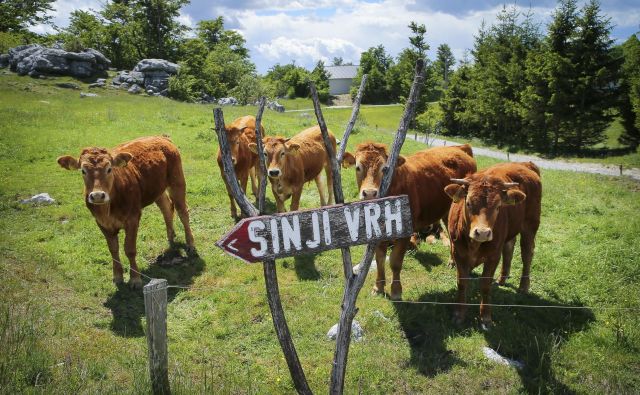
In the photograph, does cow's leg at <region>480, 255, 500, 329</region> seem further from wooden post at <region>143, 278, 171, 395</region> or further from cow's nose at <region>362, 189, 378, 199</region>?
wooden post at <region>143, 278, 171, 395</region>

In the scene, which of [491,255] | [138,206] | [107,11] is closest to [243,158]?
[138,206]

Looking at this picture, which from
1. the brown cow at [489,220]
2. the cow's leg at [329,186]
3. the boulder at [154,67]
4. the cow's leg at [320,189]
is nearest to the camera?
the brown cow at [489,220]

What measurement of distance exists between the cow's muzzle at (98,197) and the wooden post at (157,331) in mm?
3266

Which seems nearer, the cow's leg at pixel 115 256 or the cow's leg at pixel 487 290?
the cow's leg at pixel 487 290

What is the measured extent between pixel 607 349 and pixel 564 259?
3176 millimetres

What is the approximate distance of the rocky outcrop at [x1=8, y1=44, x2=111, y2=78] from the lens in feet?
117

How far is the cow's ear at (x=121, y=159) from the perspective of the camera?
7.36 metres

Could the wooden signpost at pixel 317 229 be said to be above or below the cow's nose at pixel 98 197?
above

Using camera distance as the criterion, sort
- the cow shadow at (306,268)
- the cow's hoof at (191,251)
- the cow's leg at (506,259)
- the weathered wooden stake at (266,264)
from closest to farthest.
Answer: the weathered wooden stake at (266,264) → the cow's leg at (506,259) → the cow shadow at (306,268) → the cow's hoof at (191,251)

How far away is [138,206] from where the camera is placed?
316 inches

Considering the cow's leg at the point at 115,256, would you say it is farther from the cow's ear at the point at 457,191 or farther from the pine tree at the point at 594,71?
the pine tree at the point at 594,71

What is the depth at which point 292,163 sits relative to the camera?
1013 cm

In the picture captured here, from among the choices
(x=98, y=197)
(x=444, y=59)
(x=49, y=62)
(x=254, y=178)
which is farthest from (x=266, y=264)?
(x=444, y=59)

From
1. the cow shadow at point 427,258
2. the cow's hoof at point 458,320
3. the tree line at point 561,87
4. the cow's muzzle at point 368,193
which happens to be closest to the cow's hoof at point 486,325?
the cow's hoof at point 458,320
